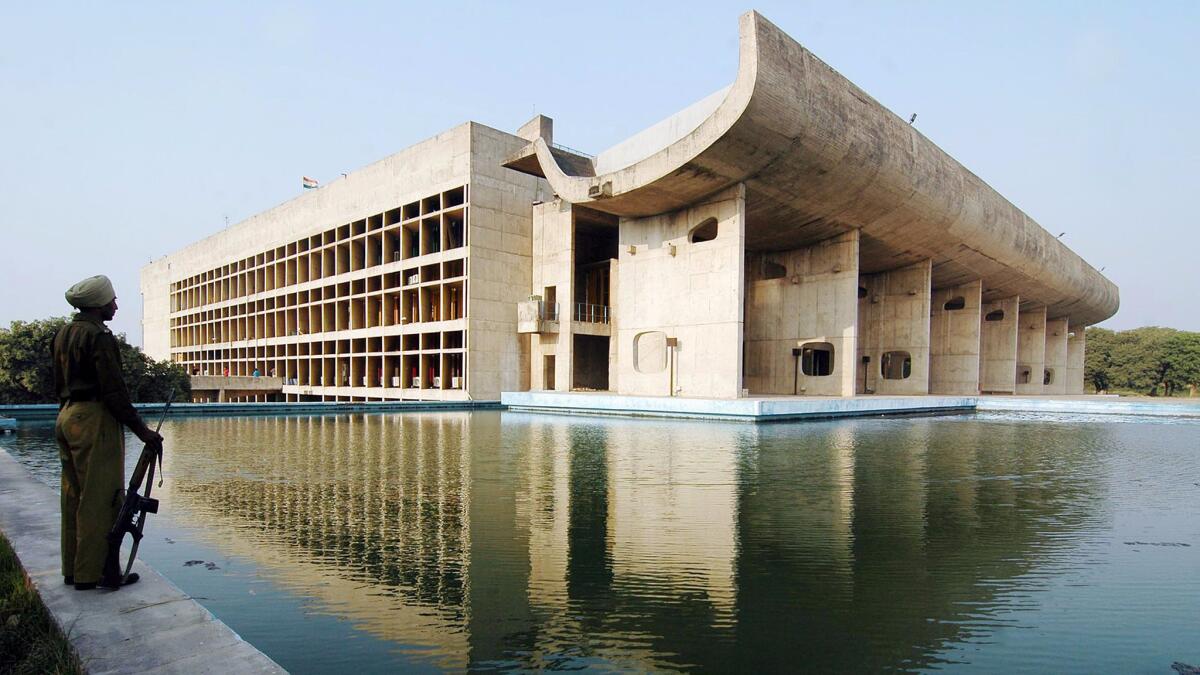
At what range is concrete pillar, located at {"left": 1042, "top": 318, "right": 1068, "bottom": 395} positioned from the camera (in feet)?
164

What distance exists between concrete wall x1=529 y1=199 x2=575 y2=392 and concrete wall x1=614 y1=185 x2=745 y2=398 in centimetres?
272

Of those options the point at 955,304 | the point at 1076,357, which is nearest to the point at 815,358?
the point at 955,304

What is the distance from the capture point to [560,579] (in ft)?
13.5

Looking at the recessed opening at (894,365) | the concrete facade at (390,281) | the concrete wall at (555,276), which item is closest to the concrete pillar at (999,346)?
the recessed opening at (894,365)

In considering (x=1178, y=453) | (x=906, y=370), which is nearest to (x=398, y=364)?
(x=906, y=370)

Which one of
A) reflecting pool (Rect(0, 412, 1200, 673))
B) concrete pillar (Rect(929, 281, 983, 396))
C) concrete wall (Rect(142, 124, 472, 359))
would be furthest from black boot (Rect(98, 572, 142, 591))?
concrete pillar (Rect(929, 281, 983, 396))

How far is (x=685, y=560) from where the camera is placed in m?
4.57

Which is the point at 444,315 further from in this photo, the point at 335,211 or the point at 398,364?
the point at 335,211

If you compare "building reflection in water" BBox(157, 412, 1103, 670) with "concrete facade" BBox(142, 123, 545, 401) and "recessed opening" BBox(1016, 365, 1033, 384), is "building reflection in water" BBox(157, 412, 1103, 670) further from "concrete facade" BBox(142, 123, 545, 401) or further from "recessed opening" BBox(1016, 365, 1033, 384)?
"recessed opening" BBox(1016, 365, 1033, 384)

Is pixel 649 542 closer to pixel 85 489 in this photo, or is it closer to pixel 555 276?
pixel 85 489

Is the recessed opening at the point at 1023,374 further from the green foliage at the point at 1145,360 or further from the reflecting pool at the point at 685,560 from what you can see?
the reflecting pool at the point at 685,560

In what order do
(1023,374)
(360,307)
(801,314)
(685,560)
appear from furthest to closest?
(1023,374)
(360,307)
(801,314)
(685,560)

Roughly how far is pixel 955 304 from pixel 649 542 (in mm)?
37448

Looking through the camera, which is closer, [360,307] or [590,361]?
[590,361]
